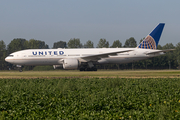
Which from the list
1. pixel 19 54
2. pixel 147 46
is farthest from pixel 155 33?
pixel 19 54

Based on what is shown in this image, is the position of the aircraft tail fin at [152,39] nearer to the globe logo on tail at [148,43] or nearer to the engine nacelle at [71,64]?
the globe logo on tail at [148,43]

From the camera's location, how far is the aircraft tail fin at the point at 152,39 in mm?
41406

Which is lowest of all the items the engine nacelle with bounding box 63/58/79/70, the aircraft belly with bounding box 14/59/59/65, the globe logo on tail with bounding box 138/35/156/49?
the engine nacelle with bounding box 63/58/79/70

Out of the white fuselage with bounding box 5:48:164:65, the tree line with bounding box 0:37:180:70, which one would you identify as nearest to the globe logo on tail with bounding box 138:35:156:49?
the white fuselage with bounding box 5:48:164:65

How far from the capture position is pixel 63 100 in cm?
1052

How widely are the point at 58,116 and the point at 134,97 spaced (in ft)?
14.0

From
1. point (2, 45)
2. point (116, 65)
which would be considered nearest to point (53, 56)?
point (116, 65)

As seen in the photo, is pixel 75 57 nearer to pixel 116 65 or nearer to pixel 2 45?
pixel 116 65

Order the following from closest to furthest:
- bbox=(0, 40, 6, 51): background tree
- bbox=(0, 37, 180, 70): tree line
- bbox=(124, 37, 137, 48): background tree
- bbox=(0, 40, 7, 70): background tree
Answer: bbox=(0, 37, 180, 70): tree line → bbox=(0, 40, 7, 70): background tree → bbox=(0, 40, 6, 51): background tree → bbox=(124, 37, 137, 48): background tree

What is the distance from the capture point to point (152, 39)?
41.8 metres

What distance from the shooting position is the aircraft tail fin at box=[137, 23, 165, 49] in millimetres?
41406

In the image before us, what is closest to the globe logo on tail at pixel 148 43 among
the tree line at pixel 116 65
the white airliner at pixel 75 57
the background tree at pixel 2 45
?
the white airliner at pixel 75 57

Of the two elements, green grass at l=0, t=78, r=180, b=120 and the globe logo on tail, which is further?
the globe logo on tail

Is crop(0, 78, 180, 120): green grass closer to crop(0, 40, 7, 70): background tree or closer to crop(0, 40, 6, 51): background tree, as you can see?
crop(0, 40, 7, 70): background tree
